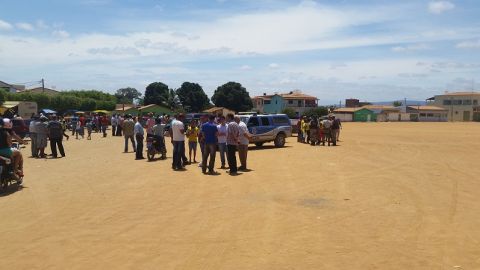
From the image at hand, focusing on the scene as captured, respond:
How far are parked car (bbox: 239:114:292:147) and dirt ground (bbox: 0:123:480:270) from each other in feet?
29.4

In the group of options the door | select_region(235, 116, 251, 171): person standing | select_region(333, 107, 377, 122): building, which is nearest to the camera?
select_region(235, 116, 251, 171): person standing

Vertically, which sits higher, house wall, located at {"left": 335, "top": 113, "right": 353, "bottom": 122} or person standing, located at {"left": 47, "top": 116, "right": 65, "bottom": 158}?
person standing, located at {"left": 47, "top": 116, "right": 65, "bottom": 158}

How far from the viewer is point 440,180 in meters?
12.5

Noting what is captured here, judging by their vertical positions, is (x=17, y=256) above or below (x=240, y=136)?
below

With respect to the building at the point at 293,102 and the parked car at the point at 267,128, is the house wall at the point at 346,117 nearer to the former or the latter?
the building at the point at 293,102

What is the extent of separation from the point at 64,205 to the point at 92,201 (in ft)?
1.91

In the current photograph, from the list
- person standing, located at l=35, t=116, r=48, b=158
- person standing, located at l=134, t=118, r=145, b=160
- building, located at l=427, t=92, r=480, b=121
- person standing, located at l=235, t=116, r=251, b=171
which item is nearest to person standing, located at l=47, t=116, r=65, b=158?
person standing, located at l=35, t=116, r=48, b=158

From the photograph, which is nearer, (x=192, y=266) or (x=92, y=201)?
(x=192, y=266)

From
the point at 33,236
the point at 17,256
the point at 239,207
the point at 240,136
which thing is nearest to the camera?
the point at 17,256

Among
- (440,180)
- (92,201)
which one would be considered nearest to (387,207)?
(440,180)

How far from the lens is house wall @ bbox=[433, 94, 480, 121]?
104 m

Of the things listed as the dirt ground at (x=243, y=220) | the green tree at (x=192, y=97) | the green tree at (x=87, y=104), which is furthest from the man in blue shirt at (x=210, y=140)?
the green tree at (x=192, y=97)

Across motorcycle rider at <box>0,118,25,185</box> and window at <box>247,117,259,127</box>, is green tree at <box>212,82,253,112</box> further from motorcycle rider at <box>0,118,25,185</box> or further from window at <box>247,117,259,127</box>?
motorcycle rider at <box>0,118,25,185</box>

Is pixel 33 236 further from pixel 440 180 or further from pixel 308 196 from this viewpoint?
pixel 440 180
